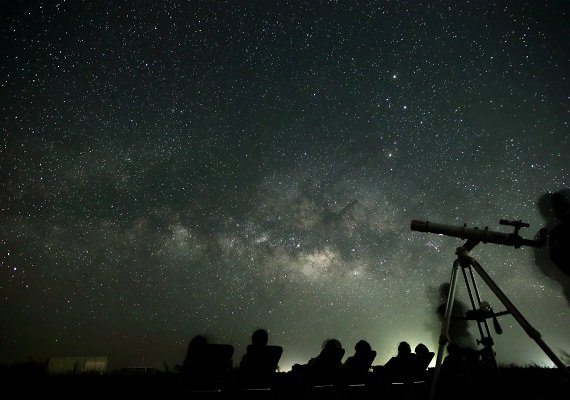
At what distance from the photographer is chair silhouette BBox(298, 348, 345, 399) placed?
13.9 feet

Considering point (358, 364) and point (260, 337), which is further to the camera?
point (358, 364)

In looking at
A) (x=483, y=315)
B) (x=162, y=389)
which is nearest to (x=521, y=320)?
(x=483, y=315)

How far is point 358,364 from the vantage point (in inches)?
177

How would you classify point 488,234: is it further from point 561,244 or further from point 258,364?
point 258,364

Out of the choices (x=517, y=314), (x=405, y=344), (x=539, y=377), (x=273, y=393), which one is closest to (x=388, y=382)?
(x=405, y=344)

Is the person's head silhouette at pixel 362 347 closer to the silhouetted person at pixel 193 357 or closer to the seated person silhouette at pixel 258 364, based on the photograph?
the seated person silhouette at pixel 258 364

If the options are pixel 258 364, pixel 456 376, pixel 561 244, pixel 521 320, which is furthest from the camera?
Result: pixel 456 376

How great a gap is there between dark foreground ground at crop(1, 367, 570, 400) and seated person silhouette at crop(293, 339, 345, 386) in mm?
191

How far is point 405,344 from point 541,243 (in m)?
2.42

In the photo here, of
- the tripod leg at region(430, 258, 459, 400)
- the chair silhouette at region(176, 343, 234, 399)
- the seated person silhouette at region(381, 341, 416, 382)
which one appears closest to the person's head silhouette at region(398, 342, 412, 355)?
the seated person silhouette at region(381, 341, 416, 382)

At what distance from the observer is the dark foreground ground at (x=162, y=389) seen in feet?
10.7

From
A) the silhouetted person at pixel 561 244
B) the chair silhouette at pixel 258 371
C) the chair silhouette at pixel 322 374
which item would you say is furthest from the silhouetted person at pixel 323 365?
the silhouetted person at pixel 561 244

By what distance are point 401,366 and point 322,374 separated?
1.34 metres

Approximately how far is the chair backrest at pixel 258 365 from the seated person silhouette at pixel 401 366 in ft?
6.17
